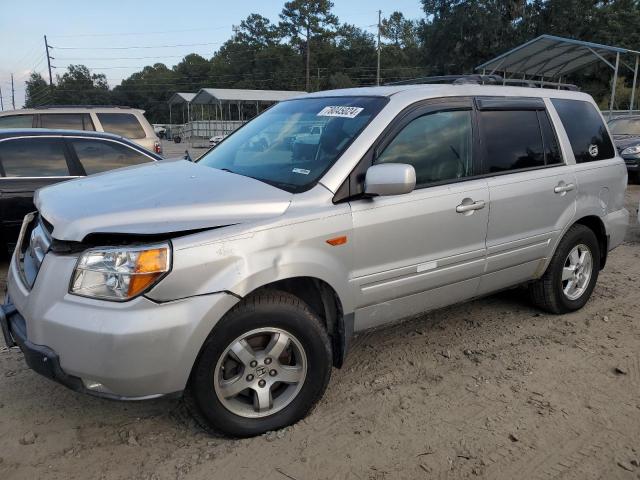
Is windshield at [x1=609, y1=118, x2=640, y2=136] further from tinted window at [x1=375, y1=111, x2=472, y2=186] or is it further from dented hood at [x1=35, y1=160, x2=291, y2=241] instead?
dented hood at [x1=35, y1=160, x2=291, y2=241]

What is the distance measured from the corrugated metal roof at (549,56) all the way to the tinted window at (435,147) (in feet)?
53.5

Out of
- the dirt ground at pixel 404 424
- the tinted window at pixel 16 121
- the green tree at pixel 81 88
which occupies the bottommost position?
the dirt ground at pixel 404 424

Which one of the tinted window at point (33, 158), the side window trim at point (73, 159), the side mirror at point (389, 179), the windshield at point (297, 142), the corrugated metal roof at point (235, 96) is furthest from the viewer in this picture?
the corrugated metal roof at point (235, 96)

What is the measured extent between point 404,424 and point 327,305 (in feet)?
2.53

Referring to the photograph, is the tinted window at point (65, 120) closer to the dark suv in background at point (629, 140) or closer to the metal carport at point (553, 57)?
the dark suv in background at point (629, 140)

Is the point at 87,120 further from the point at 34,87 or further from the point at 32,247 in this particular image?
the point at 34,87

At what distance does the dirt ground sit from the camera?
2506 millimetres

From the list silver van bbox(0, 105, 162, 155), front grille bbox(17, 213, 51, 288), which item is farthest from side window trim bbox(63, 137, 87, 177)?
silver van bbox(0, 105, 162, 155)

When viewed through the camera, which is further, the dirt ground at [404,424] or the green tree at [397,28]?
the green tree at [397,28]

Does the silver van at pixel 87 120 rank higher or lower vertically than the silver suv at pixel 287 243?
higher

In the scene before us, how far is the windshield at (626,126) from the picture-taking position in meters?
14.0

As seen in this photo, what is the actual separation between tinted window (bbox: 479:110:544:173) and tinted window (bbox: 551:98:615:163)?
0.41 metres

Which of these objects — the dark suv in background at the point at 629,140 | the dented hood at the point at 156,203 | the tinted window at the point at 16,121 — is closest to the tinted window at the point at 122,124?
the tinted window at the point at 16,121

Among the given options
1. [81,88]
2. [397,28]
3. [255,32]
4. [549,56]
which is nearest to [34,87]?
[81,88]
